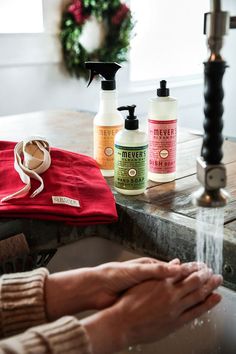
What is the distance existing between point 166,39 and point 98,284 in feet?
10.5

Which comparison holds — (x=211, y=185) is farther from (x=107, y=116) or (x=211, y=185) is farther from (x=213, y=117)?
(x=107, y=116)

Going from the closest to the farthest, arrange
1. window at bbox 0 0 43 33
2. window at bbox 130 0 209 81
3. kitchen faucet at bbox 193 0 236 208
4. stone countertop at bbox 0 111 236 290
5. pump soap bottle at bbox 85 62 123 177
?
kitchen faucet at bbox 193 0 236 208
stone countertop at bbox 0 111 236 290
pump soap bottle at bbox 85 62 123 177
window at bbox 0 0 43 33
window at bbox 130 0 209 81

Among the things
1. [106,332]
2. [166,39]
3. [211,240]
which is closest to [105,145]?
[211,240]

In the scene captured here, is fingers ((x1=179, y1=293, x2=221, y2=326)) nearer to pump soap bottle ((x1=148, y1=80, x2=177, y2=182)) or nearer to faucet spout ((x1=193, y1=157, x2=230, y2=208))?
faucet spout ((x1=193, y1=157, x2=230, y2=208))

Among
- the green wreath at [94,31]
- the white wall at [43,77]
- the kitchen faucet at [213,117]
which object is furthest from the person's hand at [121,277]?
the green wreath at [94,31]

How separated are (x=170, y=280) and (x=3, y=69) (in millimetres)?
2424

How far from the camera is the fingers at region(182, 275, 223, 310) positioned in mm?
656

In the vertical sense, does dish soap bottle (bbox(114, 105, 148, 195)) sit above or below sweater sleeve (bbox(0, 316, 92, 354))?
above

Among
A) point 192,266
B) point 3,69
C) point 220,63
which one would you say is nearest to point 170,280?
point 192,266

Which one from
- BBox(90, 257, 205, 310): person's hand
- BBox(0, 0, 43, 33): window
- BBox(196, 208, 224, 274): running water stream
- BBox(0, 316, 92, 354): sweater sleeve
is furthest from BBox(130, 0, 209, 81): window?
BBox(0, 316, 92, 354): sweater sleeve

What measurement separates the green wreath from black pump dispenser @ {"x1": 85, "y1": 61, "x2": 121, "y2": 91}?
2.20 metres

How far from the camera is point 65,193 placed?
0.86 meters

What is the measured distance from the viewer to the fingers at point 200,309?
2.15ft

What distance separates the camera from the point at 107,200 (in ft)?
2.82
